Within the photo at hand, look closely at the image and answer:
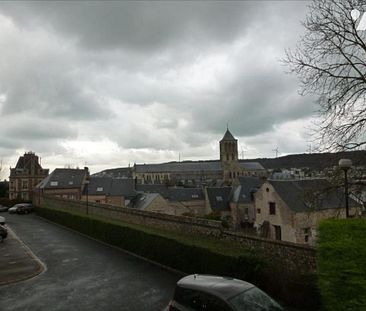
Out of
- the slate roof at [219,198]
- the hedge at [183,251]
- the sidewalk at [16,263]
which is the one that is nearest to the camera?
the hedge at [183,251]

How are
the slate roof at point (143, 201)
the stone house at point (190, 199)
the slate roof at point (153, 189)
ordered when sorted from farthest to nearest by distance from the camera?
1. the slate roof at point (153, 189)
2. the stone house at point (190, 199)
3. the slate roof at point (143, 201)

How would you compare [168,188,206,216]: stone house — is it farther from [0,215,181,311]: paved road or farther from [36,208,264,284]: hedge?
[0,215,181,311]: paved road

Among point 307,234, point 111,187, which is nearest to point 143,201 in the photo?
point 111,187

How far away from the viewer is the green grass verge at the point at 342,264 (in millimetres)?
7102

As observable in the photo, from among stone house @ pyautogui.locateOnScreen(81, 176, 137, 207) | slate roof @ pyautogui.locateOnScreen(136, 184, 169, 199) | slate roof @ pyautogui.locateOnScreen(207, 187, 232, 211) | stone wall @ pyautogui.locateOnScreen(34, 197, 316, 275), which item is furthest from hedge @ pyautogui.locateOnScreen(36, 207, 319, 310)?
slate roof @ pyautogui.locateOnScreen(136, 184, 169, 199)

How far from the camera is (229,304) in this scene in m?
6.55

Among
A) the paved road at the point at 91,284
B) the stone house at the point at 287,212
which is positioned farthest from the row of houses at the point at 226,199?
the paved road at the point at 91,284

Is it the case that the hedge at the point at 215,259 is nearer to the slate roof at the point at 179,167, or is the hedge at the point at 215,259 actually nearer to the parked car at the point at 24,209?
the parked car at the point at 24,209

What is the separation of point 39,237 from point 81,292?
583 inches

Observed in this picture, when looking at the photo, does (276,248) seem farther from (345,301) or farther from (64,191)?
(64,191)

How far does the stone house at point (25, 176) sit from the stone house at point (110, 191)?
15.7 m

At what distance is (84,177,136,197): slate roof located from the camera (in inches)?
2114

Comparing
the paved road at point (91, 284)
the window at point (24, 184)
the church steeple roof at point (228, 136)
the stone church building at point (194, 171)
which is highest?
the church steeple roof at point (228, 136)

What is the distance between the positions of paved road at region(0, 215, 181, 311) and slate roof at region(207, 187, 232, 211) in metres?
32.8
